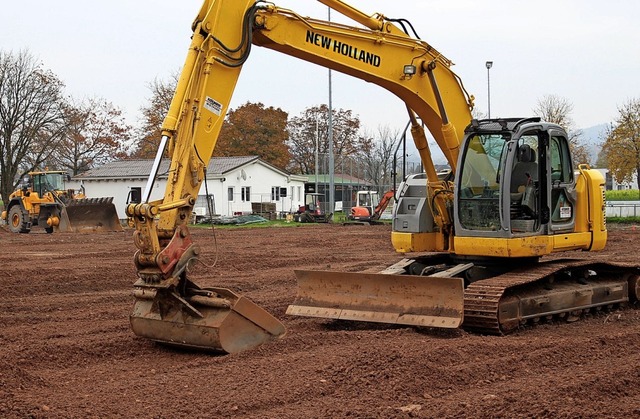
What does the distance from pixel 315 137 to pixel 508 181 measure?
229 ft

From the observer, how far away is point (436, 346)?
8.27 m

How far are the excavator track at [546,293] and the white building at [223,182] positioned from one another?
3715cm

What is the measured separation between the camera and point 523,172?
10.2 meters

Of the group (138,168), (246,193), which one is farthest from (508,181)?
(138,168)

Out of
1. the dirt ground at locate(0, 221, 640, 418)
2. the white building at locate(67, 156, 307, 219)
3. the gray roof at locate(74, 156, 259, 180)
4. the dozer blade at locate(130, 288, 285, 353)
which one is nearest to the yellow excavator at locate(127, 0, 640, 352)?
the dozer blade at locate(130, 288, 285, 353)

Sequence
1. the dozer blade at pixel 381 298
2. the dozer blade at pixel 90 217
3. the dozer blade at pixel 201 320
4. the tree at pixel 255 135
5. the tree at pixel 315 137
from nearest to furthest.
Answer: the dozer blade at pixel 201 320, the dozer blade at pixel 381 298, the dozer blade at pixel 90 217, the tree at pixel 255 135, the tree at pixel 315 137

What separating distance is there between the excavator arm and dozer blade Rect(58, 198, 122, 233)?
75.2ft

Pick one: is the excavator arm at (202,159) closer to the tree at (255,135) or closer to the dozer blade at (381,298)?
the dozer blade at (381,298)

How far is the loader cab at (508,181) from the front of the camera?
999 cm

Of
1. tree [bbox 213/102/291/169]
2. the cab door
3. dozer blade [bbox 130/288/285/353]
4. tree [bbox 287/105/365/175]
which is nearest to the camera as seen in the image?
dozer blade [bbox 130/288/285/353]

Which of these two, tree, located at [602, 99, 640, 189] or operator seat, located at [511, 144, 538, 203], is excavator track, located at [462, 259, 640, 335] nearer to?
operator seat, located at [511, 144, 538, 203]

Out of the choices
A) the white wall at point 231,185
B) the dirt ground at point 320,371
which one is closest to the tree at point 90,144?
the white wall at point 231,185

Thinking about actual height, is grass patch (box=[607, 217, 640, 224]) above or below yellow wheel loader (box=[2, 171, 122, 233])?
below

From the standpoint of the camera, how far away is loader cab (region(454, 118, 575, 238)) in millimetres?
9992
